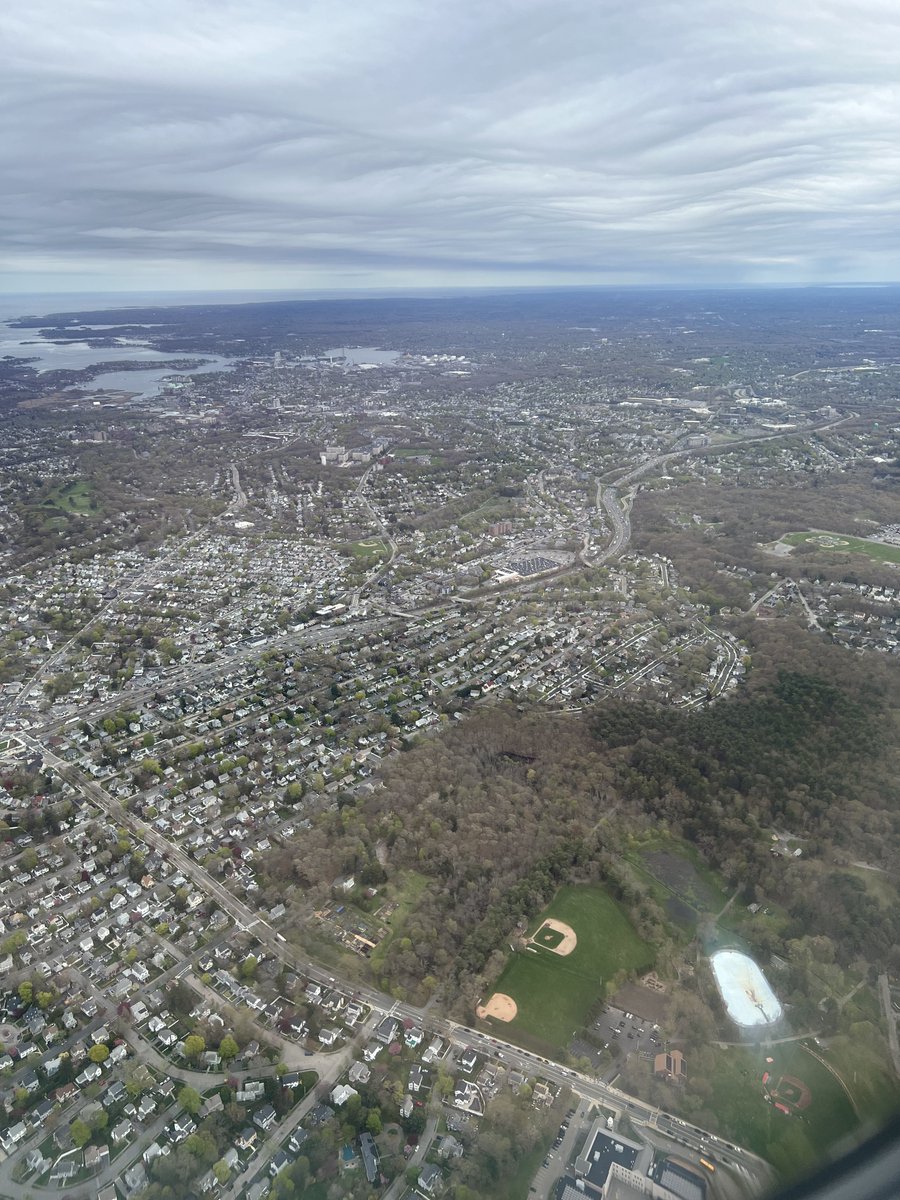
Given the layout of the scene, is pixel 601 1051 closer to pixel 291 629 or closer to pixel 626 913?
pixel 626 913

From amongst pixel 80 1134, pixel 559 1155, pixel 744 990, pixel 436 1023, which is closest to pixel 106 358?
pixel 80 1134

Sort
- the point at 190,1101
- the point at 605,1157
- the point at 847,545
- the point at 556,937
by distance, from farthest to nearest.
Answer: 1. the point at 847,545
2. the point at 556,937
3. the point at 190,1101
4. the point at 605,1157

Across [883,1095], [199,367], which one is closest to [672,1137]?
[883,1095]

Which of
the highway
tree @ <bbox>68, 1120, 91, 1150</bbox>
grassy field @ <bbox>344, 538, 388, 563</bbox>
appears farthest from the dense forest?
grassy field @ <bbox>344, 538, 388, 563</bbox>

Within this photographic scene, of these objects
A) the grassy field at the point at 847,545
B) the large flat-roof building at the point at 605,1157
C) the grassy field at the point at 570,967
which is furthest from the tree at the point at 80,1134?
the grassy field at the point at 847,545

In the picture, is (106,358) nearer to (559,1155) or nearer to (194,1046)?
(194,1046)
